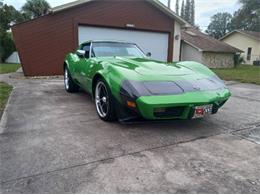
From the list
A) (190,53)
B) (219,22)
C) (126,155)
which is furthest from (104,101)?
(219,22)

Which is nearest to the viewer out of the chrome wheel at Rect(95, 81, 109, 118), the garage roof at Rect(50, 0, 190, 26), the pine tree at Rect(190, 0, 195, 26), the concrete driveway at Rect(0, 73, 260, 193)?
the concrete driveway at Rect(0, 73, 260, 193)

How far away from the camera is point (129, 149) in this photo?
279 centimetres

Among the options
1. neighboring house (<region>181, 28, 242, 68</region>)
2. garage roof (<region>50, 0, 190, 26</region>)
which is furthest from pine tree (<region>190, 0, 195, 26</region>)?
garage roof (<region>50, 0, 190, 26</region>)

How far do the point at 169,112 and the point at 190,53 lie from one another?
1709 centimetres

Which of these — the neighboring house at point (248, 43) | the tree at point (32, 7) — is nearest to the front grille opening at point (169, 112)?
the neighboring house at point (248, 43)

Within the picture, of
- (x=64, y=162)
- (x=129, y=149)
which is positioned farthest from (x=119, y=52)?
(x=64, y=162)

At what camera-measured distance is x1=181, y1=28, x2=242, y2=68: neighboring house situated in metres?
18.9

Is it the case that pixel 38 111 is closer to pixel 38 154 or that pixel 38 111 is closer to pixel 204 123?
pixel 38 154

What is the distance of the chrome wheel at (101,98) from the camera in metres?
3.76

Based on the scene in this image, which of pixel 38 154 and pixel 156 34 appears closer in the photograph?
pixel 38 154

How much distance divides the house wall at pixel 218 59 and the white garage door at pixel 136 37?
22.2 ft

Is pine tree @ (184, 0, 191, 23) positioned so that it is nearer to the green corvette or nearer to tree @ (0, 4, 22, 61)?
tree @ (0, 4, 22, 61)

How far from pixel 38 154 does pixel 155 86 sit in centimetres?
163

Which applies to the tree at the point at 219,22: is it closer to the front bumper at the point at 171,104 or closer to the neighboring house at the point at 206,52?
the neighboring house at the point at 206,52
